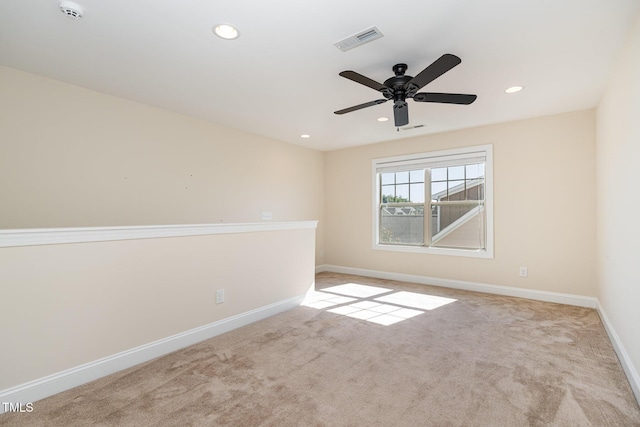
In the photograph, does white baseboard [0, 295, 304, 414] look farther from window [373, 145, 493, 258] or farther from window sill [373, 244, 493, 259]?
window [373, 145, 493, 258]

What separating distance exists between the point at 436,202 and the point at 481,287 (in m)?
1.48

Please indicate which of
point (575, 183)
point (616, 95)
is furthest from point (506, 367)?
point (575, 183)

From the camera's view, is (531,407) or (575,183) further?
(575,183)

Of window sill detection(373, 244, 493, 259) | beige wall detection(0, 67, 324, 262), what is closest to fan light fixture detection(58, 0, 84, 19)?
beige wall detection(0, 67, 324, 262)

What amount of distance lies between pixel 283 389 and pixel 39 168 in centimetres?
301

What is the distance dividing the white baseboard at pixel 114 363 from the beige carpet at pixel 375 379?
8 centimetres

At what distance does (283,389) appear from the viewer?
2.09 m

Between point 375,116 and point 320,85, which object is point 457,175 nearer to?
point 375,116

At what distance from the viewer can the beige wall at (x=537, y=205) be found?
3.86 metres

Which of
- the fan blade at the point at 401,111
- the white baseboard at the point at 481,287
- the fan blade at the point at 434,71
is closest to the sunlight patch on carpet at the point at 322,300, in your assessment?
the white baseboard at the point at 481,287

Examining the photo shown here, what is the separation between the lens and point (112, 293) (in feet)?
7.61

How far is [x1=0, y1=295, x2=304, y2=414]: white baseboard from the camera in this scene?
192 centimetres

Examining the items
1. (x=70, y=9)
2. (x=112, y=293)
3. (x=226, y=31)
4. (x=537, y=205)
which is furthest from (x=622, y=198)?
(x=70, y=9)

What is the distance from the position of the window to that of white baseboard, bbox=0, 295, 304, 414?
313 centimetres
